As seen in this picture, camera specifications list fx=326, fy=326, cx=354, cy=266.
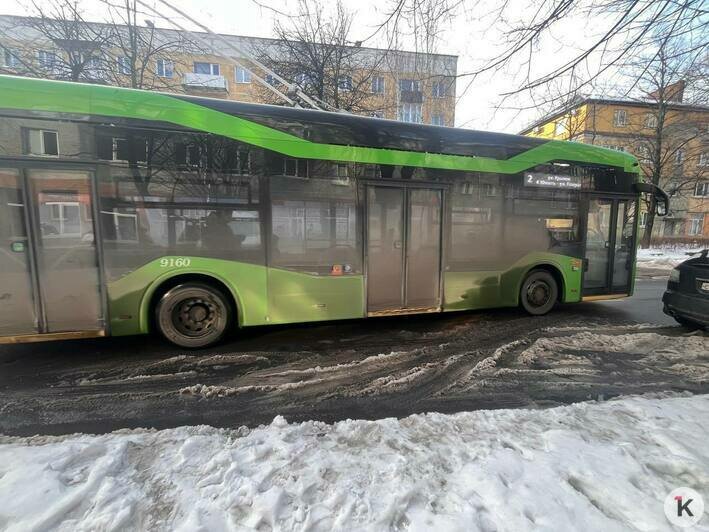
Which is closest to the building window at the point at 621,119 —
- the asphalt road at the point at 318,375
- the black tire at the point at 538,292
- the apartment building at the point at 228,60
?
the apartment building at the point at 228,60

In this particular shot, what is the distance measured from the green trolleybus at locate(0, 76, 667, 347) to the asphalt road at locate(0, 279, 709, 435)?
1.57ft

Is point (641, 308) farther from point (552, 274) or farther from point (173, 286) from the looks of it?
point (173, 286)

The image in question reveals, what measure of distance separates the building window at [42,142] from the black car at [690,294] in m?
9.81

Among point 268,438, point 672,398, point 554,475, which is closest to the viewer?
point 554,475

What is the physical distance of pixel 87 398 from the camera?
11.6ft

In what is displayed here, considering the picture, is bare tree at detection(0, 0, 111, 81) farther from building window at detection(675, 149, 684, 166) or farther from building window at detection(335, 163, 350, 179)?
building window at detection(675, 149, 684, 166)

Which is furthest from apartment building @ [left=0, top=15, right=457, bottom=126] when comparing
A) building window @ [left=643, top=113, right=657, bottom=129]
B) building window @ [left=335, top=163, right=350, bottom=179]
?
building window @ [left=643, top=113, right=657, bottom=129]

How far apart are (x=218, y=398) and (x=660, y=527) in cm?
366

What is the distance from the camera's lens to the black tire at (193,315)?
4660 millimetres

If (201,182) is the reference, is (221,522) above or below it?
below

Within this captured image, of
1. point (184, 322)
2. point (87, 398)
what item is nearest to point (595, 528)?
point (87, 398)

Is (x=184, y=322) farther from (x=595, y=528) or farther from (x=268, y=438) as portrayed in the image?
(x=595, y=528)

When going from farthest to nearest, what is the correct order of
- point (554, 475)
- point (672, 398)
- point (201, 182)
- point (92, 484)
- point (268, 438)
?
1. point (201, 182)
2. point (672, 398)
3. point (268, 438)
4. point (554, 475)
5. point (92, 484)

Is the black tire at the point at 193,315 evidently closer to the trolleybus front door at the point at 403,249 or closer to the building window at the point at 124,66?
the trolleybus front door at the point at 403,249
